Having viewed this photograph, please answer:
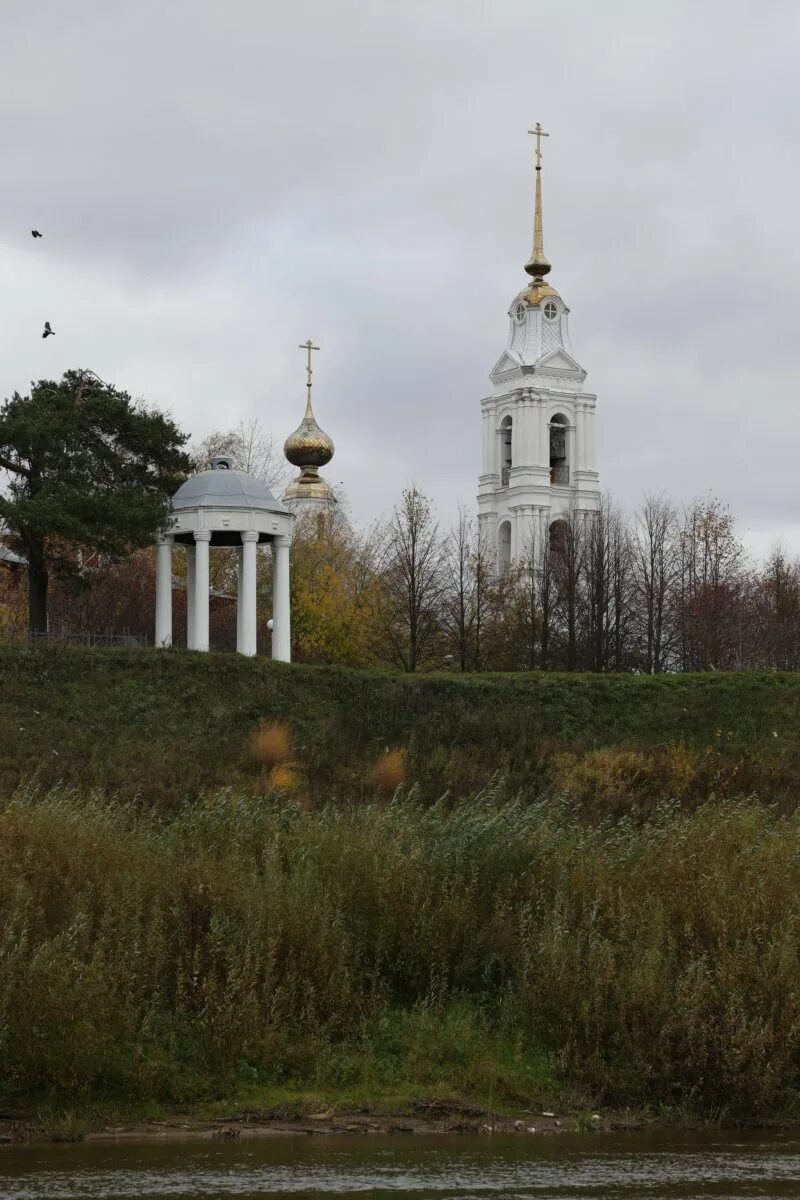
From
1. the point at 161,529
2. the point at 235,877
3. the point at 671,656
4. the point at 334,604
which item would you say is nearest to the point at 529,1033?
the point at 235,877

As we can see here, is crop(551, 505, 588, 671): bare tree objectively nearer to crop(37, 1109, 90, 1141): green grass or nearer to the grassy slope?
the grassy slope

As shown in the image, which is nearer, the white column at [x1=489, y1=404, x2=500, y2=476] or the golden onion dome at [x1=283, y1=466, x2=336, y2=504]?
the golden onion dome at [x1=283, y1=466, x2=336, y2=504]

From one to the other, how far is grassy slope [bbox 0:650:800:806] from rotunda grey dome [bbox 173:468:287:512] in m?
4.33

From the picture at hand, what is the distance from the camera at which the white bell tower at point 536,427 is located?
263ft

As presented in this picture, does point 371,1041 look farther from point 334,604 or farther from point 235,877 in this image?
point 334,604

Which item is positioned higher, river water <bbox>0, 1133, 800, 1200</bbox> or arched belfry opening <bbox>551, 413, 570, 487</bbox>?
arched belfry opening <bbox>551, 413, 570, 487</bbox>

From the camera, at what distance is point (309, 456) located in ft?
259

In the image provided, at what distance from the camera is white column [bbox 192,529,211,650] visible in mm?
39938

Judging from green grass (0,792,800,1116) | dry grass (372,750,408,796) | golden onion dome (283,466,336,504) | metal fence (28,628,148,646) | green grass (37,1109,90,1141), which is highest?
golden onion dome (283,466,336,504)

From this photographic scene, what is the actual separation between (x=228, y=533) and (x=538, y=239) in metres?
45.7

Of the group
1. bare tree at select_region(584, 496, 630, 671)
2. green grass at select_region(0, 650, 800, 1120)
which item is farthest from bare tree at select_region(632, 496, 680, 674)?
green grass at select_region(0, 650, 800, 1120)

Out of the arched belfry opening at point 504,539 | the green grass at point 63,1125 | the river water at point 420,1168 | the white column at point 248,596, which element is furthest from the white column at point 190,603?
the arched belfry opening at point 504,539

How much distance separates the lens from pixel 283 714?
35.2 m

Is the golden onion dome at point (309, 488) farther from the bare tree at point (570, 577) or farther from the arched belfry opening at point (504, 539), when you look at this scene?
the bare tree at point (570, 577)
